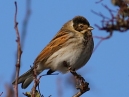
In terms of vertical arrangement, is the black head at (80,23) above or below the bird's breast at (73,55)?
above

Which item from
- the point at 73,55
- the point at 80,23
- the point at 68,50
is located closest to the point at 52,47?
the point at 68,50

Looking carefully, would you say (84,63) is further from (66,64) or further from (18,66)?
(18,66)

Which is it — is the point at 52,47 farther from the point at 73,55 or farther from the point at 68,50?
the point at 73,55

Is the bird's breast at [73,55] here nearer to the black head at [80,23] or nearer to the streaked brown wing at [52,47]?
the streaked brown wing at [52,47]

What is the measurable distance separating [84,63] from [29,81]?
3.40 feet

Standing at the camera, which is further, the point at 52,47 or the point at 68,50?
the point at 52,47

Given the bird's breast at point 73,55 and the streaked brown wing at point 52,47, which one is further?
the streaked brown wing at point 52,47

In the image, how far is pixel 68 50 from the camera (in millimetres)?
6223

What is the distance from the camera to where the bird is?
6.14 metres

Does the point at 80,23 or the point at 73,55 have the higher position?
the point at 80,23

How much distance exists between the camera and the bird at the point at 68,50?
6141 millimetres

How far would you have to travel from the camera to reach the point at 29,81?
5664 mm

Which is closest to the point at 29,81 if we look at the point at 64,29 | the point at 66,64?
the point at 66,64

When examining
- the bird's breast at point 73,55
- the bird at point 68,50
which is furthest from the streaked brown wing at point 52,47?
the bird's breast at point 73,55
